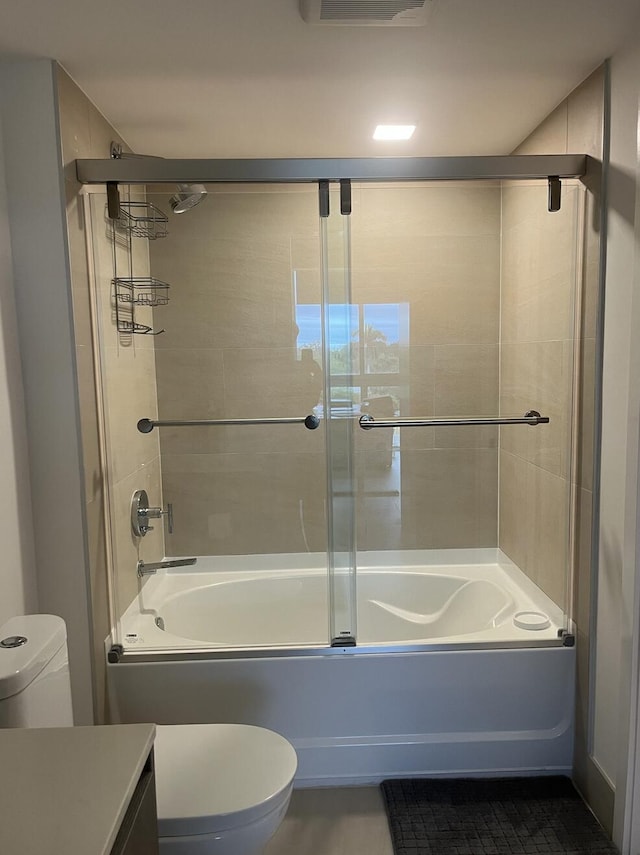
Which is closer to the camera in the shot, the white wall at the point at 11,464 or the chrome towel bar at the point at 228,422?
the white wall at the point at 11,464

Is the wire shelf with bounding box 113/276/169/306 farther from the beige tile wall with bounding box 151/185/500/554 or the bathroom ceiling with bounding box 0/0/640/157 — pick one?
the bathroom ceiling with bounding box 0/0/640/157

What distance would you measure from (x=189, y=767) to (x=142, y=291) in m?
1.63

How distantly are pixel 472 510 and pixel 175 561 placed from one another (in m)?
1.26

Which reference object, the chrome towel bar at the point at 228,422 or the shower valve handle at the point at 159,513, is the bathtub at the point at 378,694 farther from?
the chrome towel bar at the point at 228,422

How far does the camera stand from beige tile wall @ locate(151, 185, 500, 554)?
2.40 metres

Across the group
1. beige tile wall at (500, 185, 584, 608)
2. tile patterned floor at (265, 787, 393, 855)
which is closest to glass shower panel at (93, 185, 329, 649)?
tile patterned floor at (265, 787, 393, 855)

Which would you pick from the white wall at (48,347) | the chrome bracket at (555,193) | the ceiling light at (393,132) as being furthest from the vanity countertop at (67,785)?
the ceiling light at (393,132)

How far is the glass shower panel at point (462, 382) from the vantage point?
2.36 m

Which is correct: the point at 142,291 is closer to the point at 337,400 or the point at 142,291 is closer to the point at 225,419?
the point at 225,419

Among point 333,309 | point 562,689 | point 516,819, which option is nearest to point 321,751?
point 516,819

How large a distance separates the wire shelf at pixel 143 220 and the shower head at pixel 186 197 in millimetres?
61

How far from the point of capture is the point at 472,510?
2.78m

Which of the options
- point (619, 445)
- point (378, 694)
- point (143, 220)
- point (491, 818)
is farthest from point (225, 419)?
point (491, 818)

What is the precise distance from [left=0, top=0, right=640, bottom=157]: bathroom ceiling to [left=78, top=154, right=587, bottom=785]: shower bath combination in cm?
26
